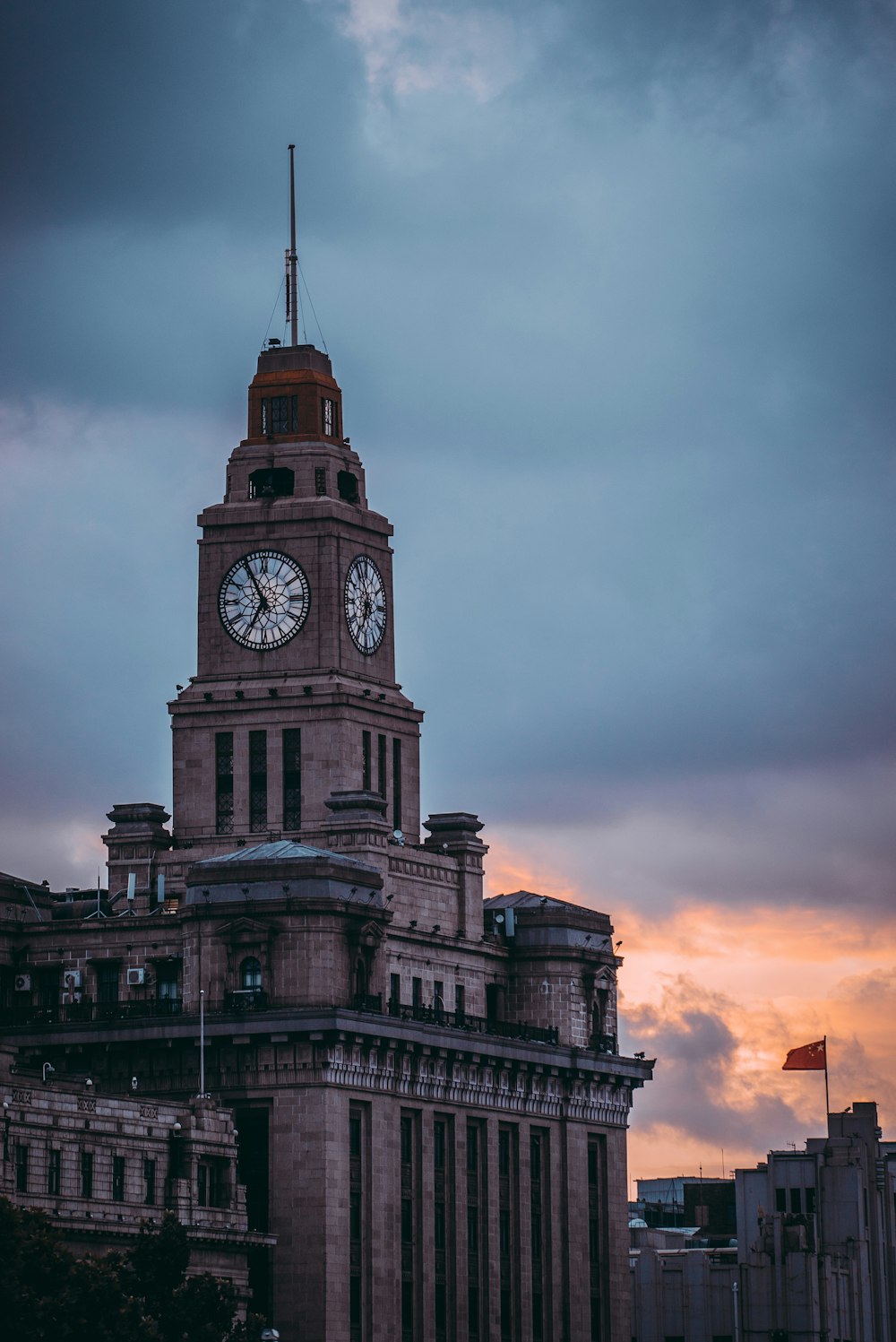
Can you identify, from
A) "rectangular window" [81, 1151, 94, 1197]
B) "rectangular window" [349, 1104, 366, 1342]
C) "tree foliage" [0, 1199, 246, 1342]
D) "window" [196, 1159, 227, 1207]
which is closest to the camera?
"tree foliage" [0, 1199, 246, 1342]

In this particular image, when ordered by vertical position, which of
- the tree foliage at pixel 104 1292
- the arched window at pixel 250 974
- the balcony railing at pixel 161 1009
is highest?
the arched window at pixel 250 974

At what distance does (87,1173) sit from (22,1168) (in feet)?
18.8

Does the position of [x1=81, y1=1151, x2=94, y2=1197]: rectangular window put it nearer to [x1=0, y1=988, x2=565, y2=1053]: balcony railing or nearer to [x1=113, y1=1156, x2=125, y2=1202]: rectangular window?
[x1=113, y1=1156, x2=125, y2=1202]: rectangular window

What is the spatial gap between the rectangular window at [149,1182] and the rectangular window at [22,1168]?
10.9 metres

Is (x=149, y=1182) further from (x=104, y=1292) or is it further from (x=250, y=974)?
(x=104, y=1292)

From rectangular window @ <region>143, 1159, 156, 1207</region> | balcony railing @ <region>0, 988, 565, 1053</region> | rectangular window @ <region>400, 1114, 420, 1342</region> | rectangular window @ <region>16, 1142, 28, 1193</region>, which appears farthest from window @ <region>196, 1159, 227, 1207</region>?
rectangular window @ <region>400, 1114, 420, 1342</region>

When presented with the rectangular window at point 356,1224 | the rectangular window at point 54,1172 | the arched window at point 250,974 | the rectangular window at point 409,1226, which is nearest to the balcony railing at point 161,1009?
the arched window at point 250,974

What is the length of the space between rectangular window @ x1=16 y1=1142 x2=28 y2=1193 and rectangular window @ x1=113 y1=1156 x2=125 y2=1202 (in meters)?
7.79

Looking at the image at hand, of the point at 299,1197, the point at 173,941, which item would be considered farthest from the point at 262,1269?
the point at 173,941

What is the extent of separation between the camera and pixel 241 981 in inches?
7569

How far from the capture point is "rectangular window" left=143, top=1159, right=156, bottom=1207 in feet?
579

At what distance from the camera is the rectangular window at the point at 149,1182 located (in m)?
177

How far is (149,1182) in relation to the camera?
581ft

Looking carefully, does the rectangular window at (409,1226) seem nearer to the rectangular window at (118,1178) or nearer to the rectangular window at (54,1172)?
the rectangular window at (118,1178)
